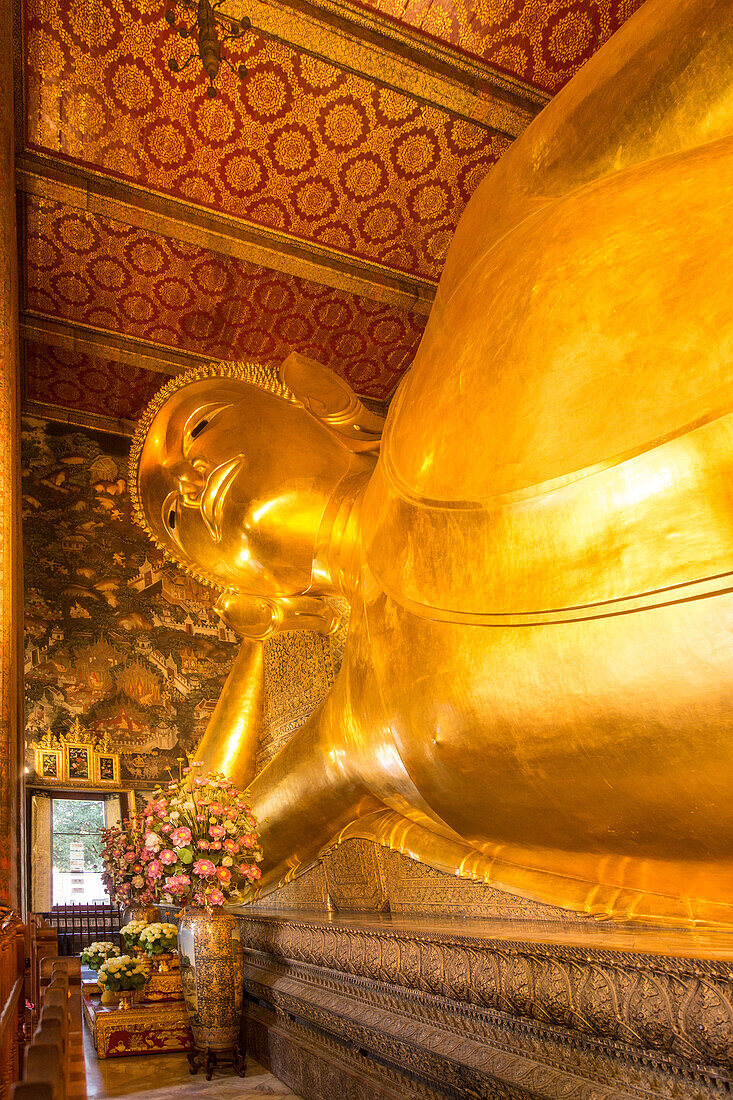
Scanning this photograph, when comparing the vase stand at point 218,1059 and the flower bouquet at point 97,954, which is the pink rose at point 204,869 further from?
the flower bouquet at point 97,954

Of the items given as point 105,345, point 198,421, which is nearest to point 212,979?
point 198,421

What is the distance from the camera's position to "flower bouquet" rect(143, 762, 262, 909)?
2715 millimetres

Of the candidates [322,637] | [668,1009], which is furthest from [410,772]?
[322,637]

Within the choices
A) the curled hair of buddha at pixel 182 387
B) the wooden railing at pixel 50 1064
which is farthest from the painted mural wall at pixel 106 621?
the wooden railing at pixel 50 1064

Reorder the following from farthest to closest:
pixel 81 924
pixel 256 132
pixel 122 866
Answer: pixel 81 924, pixel 256 132, pixel 122 866

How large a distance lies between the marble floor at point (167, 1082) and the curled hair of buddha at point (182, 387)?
1.75m

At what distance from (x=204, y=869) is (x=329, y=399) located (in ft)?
5.88

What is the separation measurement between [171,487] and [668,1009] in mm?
2730

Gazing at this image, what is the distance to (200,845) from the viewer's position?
2.73 m

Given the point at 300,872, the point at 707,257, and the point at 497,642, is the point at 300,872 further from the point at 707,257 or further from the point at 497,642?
the point at 707,257

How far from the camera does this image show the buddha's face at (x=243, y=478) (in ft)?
9.95

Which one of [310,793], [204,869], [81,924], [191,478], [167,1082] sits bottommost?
[167,1082]

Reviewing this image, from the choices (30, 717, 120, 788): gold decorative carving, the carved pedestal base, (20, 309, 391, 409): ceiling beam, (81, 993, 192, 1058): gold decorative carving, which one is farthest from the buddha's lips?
(30, 717, 120, 788): gold decorative carving

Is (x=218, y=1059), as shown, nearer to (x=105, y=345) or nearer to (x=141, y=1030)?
(x=141, y=1030)
